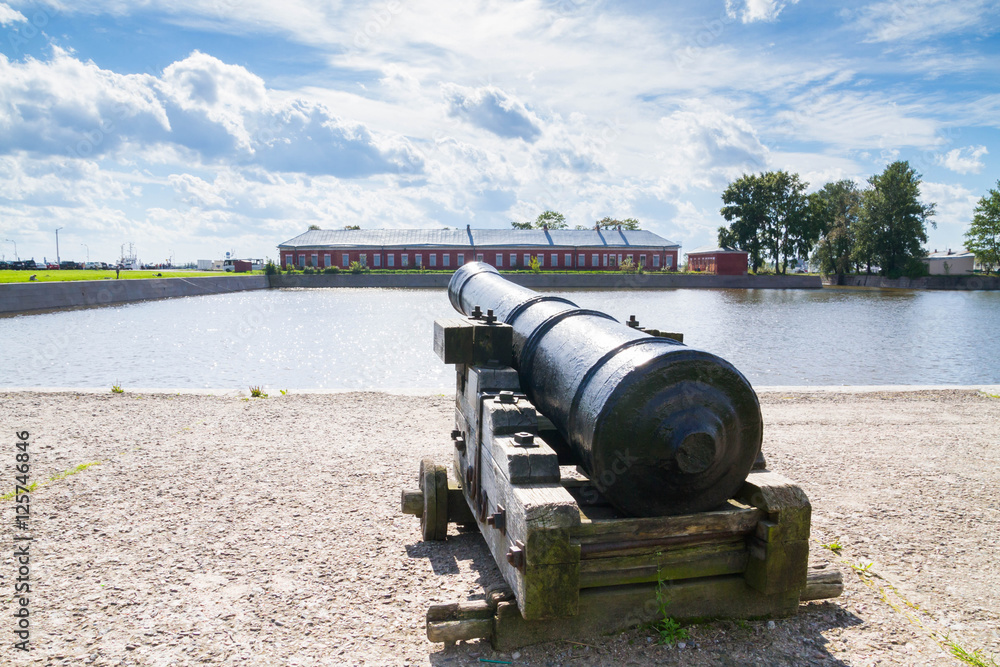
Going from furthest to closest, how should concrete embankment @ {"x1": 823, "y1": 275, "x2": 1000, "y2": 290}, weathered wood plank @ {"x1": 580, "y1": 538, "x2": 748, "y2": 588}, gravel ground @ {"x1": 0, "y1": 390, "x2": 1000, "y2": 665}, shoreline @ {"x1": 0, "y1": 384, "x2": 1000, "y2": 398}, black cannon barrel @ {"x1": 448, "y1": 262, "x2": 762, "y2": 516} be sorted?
concrete embankment @ {"x1": 823, "y1": 275, "x2": 1000, "y2": 290}
shoreline @ {"x1": 0, "y1": 384, "x2": 1000, "y2": 398}
gravel ground @ {"x1": 0, "y1": 390, "x2": 1000, "y2": 665}
weathered wood plank @ {"x1": 580, "y1": 538, "x2": 748, "y2": 588}
black cannon barrel @ {"x1": 448, "y1": 262, "x2": 762, "y2": 516}

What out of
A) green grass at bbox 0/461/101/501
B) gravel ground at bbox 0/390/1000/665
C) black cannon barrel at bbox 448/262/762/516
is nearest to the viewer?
black cannon barrel at bbox 448/262/762/516

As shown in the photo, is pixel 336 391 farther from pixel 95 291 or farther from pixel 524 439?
pixel 95 291

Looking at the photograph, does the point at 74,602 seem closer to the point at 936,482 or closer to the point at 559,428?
the point at 559,428

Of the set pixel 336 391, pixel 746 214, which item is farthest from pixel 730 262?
pixel 336 391

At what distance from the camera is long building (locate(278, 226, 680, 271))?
2584 inches

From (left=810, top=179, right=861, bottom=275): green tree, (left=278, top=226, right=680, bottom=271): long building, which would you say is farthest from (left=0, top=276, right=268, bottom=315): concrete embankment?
(left=810, top=179, right=861, bottom=275): green tree

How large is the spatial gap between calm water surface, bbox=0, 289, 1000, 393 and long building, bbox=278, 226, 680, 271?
3164 centimetres

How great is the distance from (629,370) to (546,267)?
2497 inches

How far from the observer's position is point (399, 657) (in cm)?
281

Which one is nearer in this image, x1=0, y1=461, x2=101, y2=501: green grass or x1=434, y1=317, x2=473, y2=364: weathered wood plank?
x1=434, y1=317, x2=473, y2=364: weathered wood plank

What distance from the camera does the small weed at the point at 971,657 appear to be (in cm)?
Answer: 278

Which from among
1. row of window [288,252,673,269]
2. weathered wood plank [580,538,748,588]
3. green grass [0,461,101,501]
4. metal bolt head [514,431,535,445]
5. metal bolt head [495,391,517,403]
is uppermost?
row of window [288,252,673,269]

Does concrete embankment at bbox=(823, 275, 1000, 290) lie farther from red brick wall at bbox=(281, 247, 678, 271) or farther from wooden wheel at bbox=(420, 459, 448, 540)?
wooden wheel at bbox=(420, 459, 448, 540)

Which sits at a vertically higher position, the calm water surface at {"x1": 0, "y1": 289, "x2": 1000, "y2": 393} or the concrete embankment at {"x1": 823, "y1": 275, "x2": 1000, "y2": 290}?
the concrete embankment at {"x1": 823, "y1": 275, "x2": 1000, "y2": 290}
